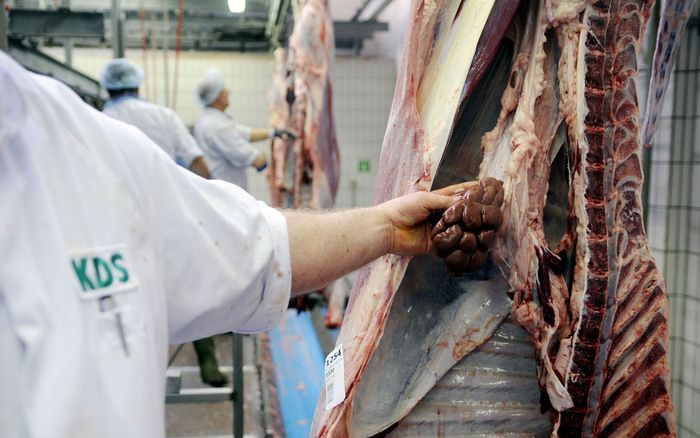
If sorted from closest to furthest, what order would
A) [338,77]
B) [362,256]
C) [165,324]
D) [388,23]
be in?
[165,324], [362,256], [388,23], [338,77]

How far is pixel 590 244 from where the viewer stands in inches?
48.5

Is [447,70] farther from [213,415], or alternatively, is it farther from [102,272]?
[213,415]

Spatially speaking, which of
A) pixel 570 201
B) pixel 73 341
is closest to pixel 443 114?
pixel 570 201

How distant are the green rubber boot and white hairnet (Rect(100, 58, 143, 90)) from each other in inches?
67.6

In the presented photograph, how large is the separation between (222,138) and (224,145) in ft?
0.18

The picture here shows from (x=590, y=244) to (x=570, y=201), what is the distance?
3.8 inches

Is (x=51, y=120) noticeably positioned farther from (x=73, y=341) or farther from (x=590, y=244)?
(x=590, y=244)

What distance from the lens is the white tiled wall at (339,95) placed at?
792 centimetres

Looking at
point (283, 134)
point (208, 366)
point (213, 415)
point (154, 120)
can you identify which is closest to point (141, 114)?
point (154, 120)

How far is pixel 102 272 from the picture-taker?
0.75 metres

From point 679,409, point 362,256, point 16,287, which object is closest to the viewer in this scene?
point 16,287

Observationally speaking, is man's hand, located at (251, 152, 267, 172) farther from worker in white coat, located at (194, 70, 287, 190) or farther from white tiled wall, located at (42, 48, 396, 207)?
white tiled wall, located at (42, 48, 396, 207)

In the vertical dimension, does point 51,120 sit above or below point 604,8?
below

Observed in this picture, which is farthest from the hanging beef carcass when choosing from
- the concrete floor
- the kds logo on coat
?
the kds logo on coat
